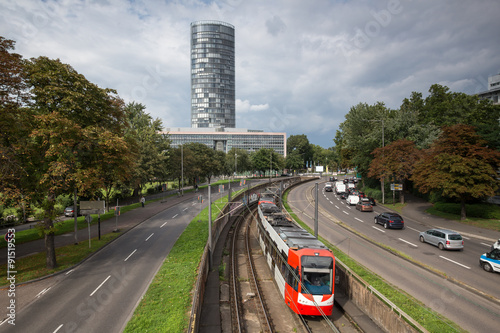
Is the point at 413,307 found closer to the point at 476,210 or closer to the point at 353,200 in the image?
the point at 476,210

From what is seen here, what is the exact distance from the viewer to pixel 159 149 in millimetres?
56469

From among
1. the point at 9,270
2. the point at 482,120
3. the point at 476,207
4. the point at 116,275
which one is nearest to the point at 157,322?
the point at 116,275

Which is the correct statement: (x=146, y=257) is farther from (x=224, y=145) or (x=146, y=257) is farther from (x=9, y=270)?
(x=224, y=145)

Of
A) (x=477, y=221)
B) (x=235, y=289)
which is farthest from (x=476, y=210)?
(x=235, y=289)

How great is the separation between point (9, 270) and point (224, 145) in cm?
14411

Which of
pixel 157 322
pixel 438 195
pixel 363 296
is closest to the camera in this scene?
pixel 157 322

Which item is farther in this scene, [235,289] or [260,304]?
[235,289]

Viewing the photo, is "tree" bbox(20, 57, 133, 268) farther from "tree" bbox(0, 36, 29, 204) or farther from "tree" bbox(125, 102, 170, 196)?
"tree" bbox(125, 102, 170, 196)

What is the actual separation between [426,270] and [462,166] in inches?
621

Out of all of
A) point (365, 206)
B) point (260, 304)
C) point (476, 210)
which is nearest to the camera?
point (260, 304)

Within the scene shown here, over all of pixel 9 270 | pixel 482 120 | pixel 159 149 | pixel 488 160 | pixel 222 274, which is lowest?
pixel 222 274

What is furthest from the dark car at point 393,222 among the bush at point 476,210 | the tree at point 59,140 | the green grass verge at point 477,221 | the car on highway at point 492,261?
the tree at point 59,140

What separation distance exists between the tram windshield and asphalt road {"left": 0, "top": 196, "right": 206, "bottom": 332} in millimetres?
8543

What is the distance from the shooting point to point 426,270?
1786 centimetres
